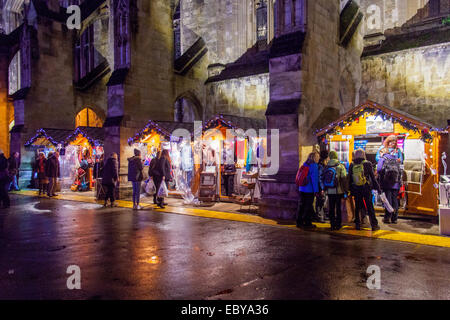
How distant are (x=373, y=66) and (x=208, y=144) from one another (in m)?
6.79

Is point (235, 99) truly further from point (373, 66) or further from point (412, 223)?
point (412, 223)

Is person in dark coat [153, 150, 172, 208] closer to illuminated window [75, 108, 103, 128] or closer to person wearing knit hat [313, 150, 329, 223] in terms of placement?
person wearing knit hat [313, 150, 329, 223]

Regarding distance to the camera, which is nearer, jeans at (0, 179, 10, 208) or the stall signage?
the stall signage

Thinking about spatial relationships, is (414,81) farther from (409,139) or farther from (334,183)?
(334,183)

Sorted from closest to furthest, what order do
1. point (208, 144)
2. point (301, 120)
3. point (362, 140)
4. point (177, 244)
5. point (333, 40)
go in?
point (177, 244) → point (301, 120) → point (362, 140) → point (333, 40) → point (208, 144)

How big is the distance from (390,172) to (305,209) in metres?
2.28

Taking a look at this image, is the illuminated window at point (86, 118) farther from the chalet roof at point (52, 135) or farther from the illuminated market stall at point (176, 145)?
the illuminated market stall at point (176, 145)

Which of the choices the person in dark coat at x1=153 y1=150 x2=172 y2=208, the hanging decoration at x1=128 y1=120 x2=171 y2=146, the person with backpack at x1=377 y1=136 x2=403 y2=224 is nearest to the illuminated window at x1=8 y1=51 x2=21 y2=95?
the hanging decoration at x1=128 y1=120 x2=171 y2=146

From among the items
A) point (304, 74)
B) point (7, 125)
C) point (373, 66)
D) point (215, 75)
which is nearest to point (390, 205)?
point (304, 74)

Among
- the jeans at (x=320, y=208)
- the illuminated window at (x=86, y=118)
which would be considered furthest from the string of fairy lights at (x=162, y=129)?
the illuminated window at (x=86, y=118)

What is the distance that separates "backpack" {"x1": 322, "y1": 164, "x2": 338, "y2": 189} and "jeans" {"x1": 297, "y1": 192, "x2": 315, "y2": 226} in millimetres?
454

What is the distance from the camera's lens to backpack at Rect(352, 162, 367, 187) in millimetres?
7867

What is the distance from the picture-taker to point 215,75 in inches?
734

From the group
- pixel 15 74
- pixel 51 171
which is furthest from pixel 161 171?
pixel 15 74
